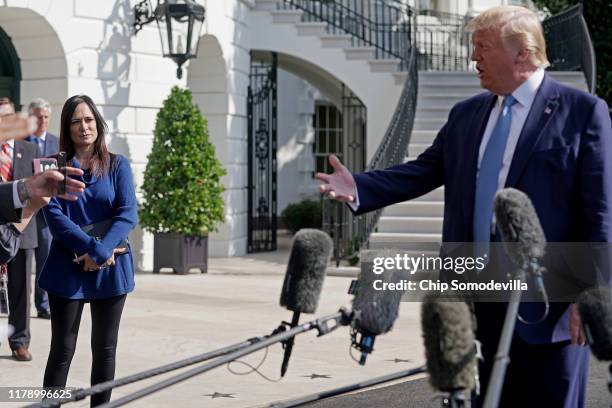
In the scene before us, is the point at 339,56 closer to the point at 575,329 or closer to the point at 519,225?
the point at 575,329

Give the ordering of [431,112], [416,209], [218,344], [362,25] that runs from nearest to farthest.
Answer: [218,344] → [416,209] → [431,112] → [362,25]

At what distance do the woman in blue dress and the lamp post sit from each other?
876 cm

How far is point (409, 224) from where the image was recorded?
14547 mm

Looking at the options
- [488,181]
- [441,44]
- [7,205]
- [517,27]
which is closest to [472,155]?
[488,181]

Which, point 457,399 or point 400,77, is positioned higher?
point 400,77

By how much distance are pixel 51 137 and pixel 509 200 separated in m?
7.22

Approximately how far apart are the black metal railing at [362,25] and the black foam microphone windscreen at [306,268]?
1540cm

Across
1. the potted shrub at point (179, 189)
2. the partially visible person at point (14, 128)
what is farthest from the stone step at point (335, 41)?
the partially visible person at point (14, 128)

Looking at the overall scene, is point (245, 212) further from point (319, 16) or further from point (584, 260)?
point (584, 260)

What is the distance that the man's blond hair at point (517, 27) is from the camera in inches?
147

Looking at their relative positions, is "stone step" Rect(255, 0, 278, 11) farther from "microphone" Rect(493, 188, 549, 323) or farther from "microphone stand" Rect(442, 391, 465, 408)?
"microphone stand" Rect(442, 391, 465, 408)

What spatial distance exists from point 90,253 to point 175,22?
962 centimetres

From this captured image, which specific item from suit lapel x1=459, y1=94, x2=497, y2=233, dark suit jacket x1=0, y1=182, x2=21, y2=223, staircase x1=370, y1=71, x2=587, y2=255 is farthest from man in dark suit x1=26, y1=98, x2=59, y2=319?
suit lapel x1=459, y1=94, x2=497, y2=233

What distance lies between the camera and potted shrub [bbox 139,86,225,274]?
13.9m
